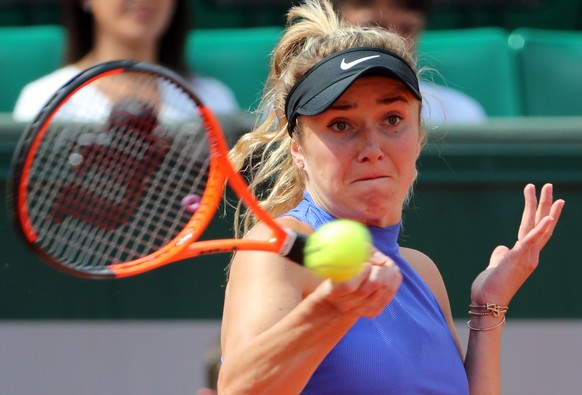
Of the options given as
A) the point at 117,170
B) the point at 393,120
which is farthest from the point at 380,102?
the point at 117,170

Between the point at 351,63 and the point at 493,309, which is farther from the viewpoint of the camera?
the point at 493,309

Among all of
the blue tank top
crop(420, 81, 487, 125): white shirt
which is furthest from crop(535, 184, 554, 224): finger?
crop(420, 81, 487, 125): white shirt

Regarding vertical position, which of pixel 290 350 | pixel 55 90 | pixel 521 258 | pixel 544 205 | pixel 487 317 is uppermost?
pixel 55 90

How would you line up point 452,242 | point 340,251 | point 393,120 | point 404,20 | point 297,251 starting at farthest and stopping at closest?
point 404,20, point 452,242, point 393,120, point 297,251, point 340,251

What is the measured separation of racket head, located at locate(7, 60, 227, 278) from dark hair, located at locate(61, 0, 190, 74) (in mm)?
816

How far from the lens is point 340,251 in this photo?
1514 mm

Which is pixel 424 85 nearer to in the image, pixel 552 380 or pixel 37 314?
pixel 552 380

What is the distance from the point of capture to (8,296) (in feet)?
9.30

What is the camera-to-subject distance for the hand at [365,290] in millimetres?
1515

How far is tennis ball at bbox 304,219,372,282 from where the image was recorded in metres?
1.51

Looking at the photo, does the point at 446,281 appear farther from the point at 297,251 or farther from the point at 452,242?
the point at 297,251

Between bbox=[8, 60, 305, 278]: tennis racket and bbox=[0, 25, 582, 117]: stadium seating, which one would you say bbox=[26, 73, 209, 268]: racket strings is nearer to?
bbox=[8, 60, 305, 278]: tennis racket

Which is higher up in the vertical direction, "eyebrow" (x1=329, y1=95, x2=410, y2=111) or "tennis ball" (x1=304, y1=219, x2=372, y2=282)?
"eyebrow" (x1=329, y1=95, x2=410, y2=111)

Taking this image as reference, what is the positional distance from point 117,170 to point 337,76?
513 millimetres
